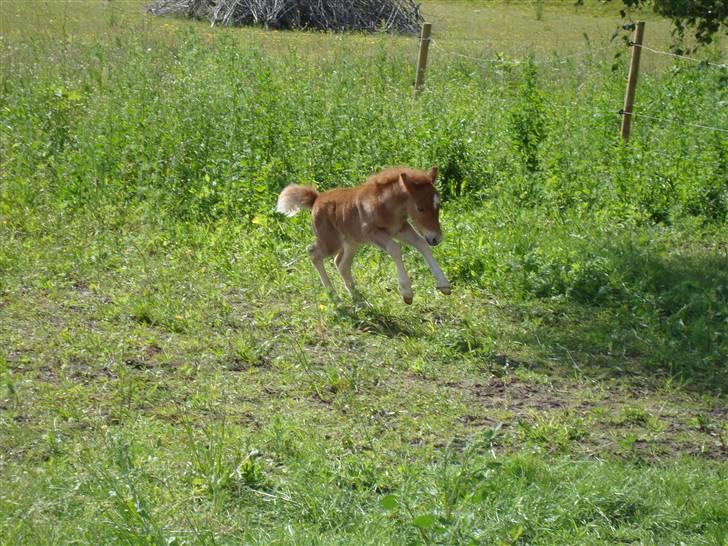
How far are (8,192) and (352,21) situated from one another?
19.2m

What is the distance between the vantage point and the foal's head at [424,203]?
28.3 ft

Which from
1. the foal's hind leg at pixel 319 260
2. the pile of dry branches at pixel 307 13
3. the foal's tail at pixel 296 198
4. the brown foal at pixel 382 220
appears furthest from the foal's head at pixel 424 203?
the pile of dry branches at pixel 307 13

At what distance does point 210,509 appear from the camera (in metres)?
5.20

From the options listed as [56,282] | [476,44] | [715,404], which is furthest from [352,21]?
[715,404]

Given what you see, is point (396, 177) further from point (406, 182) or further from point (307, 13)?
point (307, 13)

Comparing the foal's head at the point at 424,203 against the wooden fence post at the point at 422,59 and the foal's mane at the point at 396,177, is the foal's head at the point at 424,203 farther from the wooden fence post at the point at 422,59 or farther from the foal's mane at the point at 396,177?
the wooden fence post at the point at 422,59

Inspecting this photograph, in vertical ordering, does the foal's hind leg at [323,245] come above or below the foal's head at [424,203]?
below

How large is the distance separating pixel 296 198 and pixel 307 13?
20.9 m

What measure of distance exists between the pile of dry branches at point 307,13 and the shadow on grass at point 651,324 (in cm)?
1990

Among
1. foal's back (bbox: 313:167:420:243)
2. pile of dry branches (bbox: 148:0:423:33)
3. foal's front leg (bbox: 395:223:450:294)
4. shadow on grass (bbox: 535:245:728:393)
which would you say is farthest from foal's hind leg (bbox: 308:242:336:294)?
pile of dry branches (bbox: 148:0:423:33)

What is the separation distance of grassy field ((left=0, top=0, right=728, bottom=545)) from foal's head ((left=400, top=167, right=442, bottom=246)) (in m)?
0.69

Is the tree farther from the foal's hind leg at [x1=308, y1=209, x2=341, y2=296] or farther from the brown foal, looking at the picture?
the foal's hind leg at [x1=308, y1=209, x2=341, y2=296]

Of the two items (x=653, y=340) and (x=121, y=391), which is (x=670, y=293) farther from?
(x=121, y=391)

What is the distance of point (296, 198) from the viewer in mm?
9367
